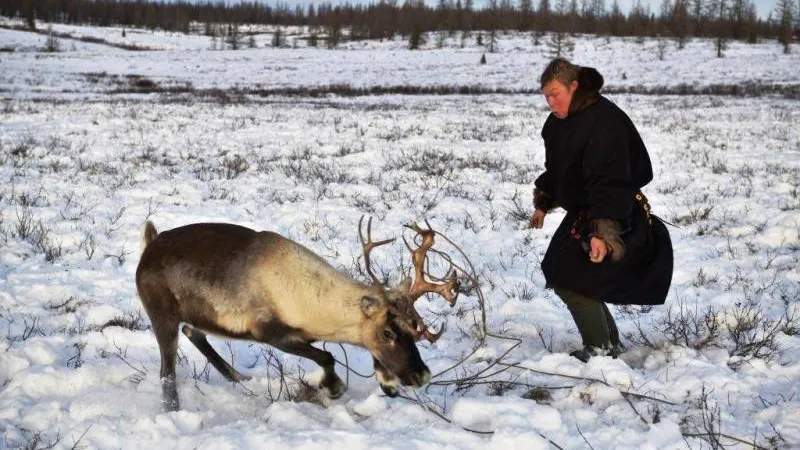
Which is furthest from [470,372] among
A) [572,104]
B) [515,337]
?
[572,104]

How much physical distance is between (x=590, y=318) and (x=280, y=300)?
2051mm

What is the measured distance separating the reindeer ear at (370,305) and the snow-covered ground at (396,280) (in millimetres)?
548

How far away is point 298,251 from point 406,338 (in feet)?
2.73

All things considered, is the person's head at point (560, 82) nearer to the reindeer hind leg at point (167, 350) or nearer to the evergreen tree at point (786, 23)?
the reindeer hind leg at point (167, 350)

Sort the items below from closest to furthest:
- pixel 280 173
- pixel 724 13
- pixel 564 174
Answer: pixel 564 174, pixel 280 173, pixel 724 13

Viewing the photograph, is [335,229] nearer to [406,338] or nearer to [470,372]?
[470,372]

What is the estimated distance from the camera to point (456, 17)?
109m

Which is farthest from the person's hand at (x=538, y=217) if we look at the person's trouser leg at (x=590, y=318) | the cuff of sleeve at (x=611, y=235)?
the cuff of sleeve at (x=611, y=235)

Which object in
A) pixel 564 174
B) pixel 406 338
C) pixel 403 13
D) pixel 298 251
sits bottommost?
pixel 406 338

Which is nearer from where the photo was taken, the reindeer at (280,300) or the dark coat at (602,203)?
the reindeer at (280,300)

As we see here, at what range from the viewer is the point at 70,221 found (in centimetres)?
723

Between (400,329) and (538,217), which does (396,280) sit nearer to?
(538,217)

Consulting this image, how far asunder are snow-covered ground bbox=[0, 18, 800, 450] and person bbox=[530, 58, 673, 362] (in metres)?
0.46

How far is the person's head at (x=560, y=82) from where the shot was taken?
3941 mm
